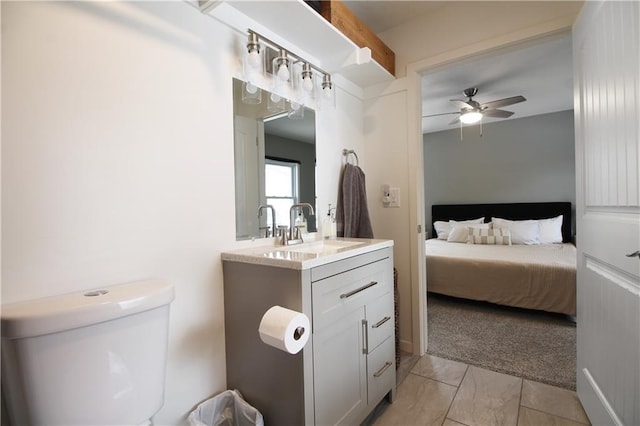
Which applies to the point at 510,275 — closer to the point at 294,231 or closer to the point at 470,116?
the point at 470,116

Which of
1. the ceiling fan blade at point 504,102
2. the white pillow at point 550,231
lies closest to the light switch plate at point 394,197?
the ceiling fan blade at point 504,102

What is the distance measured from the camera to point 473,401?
159 centimetres

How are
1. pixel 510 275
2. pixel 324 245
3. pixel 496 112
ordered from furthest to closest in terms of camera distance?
pixel 496 112
pixel 510 275
pixel 324 245

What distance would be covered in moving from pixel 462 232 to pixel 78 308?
4.31 metres

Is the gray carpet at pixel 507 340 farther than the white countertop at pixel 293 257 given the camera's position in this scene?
Yes

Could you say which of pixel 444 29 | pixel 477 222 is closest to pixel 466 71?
pixel 444 29

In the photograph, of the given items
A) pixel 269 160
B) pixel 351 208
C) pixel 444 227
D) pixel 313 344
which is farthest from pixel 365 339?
pixel 444 227

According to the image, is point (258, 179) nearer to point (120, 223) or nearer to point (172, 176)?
point (172, 176)

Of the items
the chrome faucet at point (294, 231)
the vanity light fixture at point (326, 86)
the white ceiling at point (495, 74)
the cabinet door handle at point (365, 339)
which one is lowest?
the cabinet door handle at point (365, 339)

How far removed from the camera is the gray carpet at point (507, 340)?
74.4 inches

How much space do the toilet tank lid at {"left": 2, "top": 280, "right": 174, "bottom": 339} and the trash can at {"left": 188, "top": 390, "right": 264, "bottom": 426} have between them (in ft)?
1.92

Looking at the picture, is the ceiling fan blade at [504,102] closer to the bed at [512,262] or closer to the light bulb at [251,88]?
the bed at [512,262]

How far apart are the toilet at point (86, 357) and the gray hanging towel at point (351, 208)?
1302 millimetres

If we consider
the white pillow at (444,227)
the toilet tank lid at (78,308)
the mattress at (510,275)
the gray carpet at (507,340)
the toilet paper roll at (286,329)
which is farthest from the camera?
the white pillow at (444,227)
